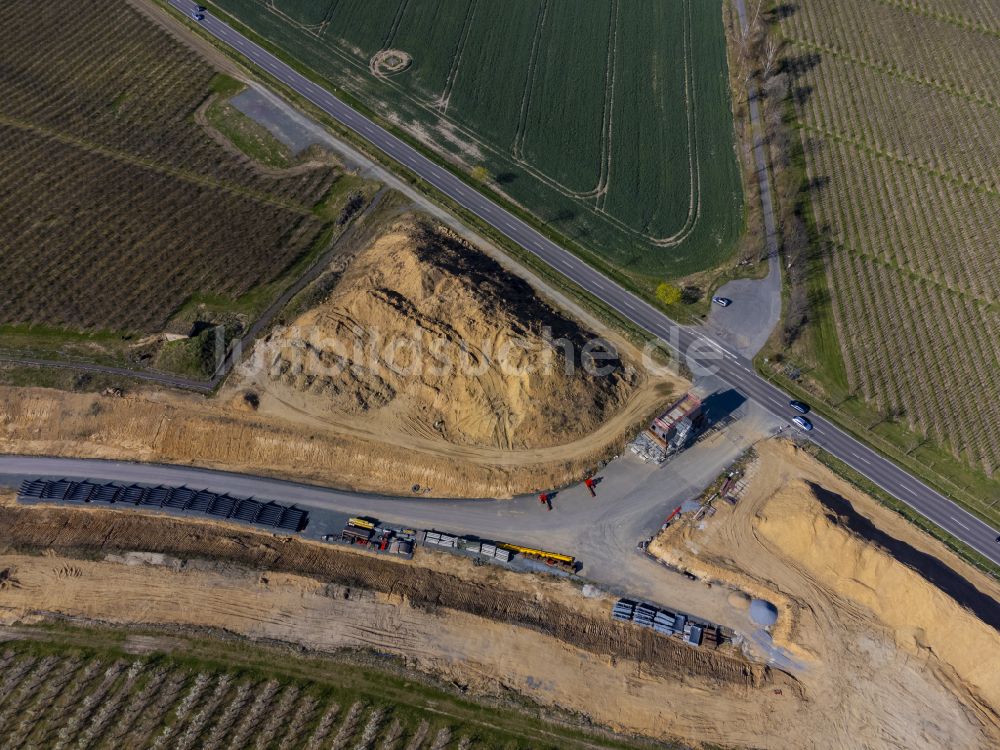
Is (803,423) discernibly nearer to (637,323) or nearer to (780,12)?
(637,323)

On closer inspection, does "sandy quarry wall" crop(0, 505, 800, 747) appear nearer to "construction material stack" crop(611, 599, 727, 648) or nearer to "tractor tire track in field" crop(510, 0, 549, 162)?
"construction material stack" crop(611, 599, 727, 648)

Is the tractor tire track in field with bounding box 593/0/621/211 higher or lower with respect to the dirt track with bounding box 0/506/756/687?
higher

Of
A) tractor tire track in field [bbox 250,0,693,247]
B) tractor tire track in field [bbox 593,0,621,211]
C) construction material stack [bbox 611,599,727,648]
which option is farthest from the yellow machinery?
tractor tire track in field [bbox 593,0,621,211]

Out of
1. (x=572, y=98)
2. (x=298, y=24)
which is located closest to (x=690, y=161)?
(x=572, y=98)

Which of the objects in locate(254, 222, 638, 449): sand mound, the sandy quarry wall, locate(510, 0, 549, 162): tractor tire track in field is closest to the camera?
the sandy quarry wall

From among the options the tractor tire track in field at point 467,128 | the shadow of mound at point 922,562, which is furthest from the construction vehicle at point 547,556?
the tractor tire track in field at point 467,128
